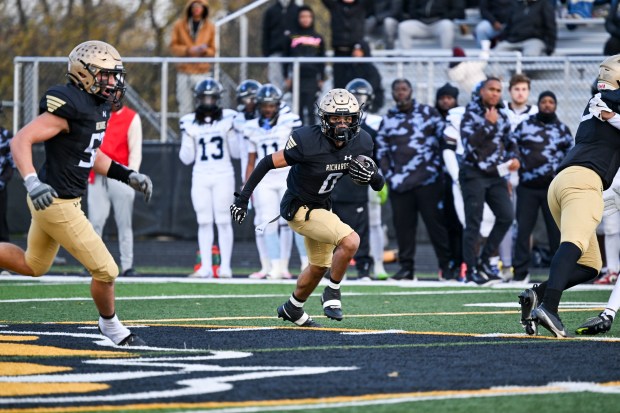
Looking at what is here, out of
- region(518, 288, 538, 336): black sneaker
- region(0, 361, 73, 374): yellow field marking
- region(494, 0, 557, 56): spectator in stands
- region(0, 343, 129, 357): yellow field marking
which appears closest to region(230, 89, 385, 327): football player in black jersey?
region(518, 288, 538, 336): black sneaker

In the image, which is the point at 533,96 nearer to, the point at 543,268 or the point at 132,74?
the point at 543,268

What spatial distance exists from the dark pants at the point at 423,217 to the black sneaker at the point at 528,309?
19.2ft

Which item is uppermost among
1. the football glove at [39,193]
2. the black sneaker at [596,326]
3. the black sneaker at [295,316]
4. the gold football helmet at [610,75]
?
the gold football helmet at [610,75]

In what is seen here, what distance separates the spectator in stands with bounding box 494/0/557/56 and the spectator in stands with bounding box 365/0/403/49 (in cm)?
218

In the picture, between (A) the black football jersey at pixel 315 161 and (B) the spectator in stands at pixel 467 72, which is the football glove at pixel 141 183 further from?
(B) the spectator in stands at pixel 467 72

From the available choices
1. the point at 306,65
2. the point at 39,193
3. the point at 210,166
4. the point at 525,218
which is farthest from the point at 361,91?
the point at 39,193

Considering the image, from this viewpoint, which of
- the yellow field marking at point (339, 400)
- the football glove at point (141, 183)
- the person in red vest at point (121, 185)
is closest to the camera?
the yellow field marking at point (339, 400)

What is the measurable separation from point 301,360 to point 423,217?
746cm

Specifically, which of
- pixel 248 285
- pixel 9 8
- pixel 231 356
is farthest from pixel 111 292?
pixel 9 8

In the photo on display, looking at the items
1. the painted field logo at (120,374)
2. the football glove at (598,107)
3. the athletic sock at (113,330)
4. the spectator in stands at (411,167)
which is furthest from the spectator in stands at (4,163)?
the football glove at (598,107)

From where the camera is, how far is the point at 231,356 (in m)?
6.59

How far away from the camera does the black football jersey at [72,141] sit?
7.13 m

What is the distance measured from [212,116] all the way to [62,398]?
352 inches

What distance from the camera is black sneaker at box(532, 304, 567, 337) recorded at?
745 centimetres
